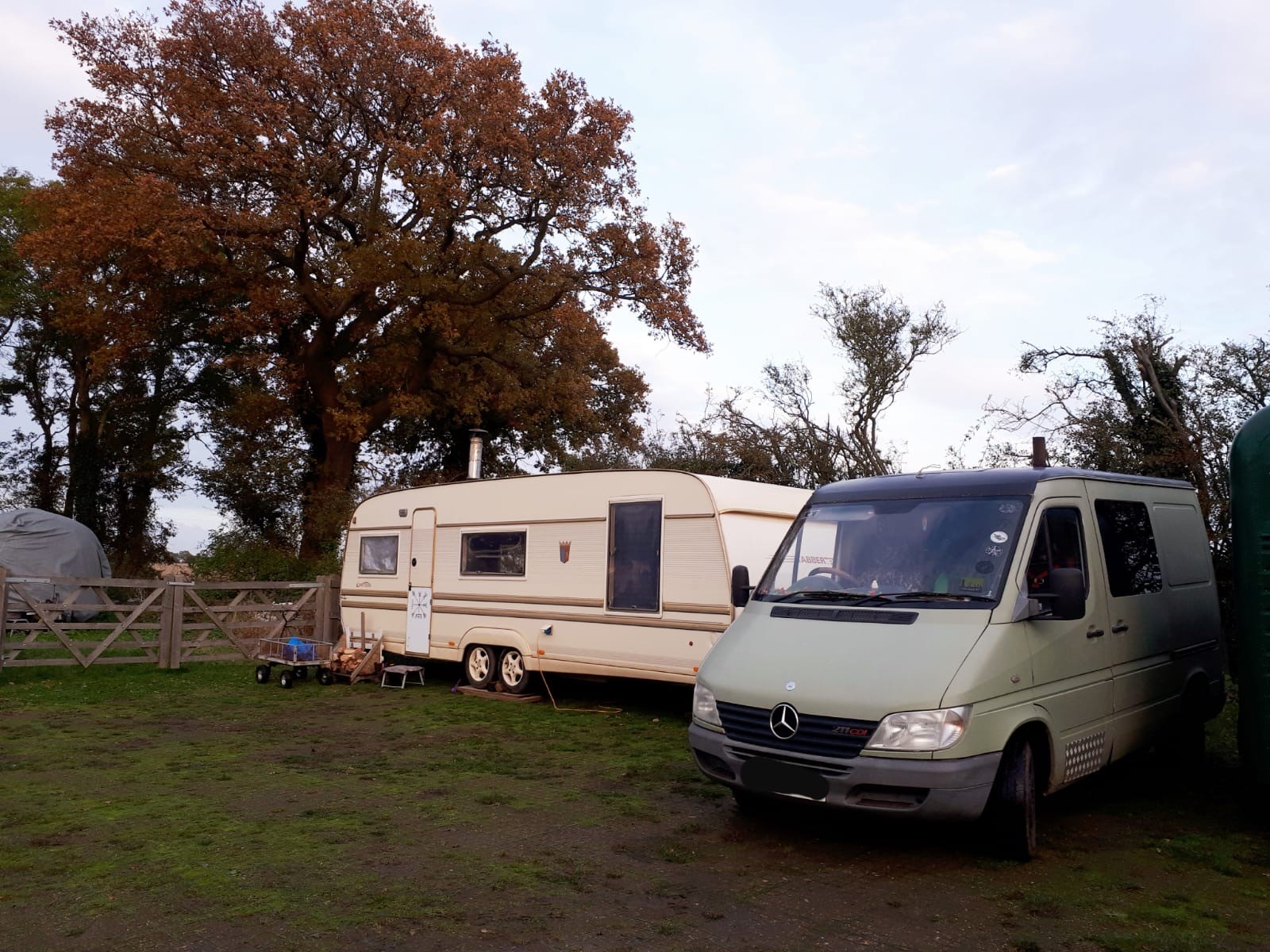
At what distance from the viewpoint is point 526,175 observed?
21.4 metres

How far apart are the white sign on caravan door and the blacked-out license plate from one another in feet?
27.2

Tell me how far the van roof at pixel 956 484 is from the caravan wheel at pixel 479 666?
6.49 m

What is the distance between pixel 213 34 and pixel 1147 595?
866 inches

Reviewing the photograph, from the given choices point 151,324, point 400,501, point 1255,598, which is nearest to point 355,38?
point 151,324

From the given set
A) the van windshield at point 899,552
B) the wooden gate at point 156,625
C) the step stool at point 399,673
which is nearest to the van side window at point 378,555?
the step stool at point 399,673

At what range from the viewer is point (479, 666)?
12570mm

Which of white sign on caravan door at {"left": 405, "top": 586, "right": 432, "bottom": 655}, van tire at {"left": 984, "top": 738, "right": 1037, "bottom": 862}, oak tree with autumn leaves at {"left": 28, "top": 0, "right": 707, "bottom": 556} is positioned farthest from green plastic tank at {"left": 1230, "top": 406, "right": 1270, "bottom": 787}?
oak tree with autumn leaves at {"left": 28, "top": 0, "right": 707, "bottom": 556}

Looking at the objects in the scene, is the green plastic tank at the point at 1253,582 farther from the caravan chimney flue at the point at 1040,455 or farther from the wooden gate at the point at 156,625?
the wooden gate at the point at 156,625

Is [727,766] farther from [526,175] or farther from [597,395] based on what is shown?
[597,395]

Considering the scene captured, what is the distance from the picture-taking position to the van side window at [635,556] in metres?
10.5

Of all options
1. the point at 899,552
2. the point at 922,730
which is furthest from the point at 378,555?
the point at 922,730

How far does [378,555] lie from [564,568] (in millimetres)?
4038

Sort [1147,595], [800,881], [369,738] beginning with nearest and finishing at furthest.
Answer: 1. [800,881]
2. [1147,595]
3. [369,738]

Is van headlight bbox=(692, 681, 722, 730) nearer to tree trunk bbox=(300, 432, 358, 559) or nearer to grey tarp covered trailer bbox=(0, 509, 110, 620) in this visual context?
tree trunk bbox=(300, 432, 358, 559)
